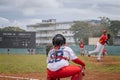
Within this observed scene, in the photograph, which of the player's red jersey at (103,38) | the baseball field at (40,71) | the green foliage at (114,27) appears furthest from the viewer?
the green foliage at (114,27)

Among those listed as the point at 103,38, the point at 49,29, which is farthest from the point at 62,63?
the point at 49,29

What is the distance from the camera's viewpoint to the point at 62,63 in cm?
739

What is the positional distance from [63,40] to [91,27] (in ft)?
290

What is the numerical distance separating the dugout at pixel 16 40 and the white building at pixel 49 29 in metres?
66.9

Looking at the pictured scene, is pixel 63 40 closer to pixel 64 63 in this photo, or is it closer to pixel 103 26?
pixel 64 63

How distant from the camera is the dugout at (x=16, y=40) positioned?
2255 inches

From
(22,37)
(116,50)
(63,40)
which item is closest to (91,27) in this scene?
(116,50)

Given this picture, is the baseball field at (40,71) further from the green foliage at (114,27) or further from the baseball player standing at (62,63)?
the green foliage at (114,27)

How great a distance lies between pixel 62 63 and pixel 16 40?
50.7 meters

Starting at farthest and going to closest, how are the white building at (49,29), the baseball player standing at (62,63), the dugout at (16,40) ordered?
the white building at (49,29)
the dugout at (16,40)
the baseball player standing at (62,63)

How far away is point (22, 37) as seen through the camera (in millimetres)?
57531

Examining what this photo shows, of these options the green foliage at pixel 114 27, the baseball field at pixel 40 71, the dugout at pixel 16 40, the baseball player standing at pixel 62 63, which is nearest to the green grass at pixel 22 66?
the baseball field at pixel 40 71

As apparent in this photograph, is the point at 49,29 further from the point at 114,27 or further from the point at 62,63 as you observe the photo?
the point at 62,63

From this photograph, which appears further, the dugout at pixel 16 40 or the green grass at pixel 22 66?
the dugout at pixel 16 40
